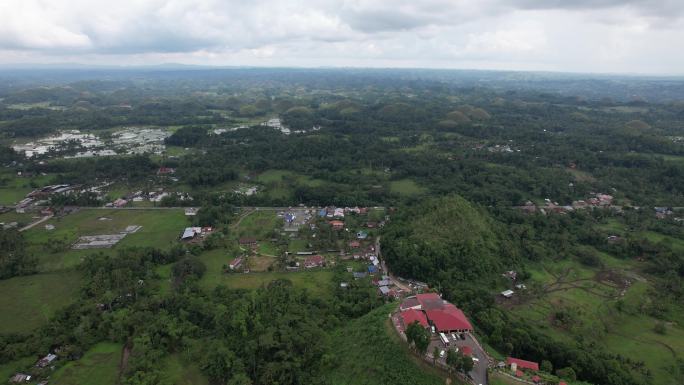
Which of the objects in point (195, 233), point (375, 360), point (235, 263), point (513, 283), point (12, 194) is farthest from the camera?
point (12, 194)

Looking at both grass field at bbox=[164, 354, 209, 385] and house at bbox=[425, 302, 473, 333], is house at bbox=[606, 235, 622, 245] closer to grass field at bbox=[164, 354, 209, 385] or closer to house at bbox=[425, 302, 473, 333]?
house at bbox=[425, 302, 473, 333]

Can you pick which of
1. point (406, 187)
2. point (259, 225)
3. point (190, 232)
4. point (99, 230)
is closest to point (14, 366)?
point (190, 232)

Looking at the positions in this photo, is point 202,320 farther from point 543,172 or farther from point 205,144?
point 205,144

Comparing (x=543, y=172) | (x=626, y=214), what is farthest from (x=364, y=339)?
(x=543, y=172)

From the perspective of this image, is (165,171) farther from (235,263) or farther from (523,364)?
(523,364)

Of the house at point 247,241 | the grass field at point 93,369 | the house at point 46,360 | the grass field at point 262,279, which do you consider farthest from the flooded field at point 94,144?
the grass field at point 93,369

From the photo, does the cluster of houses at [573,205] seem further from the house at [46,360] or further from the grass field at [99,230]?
the house at [46,360]
